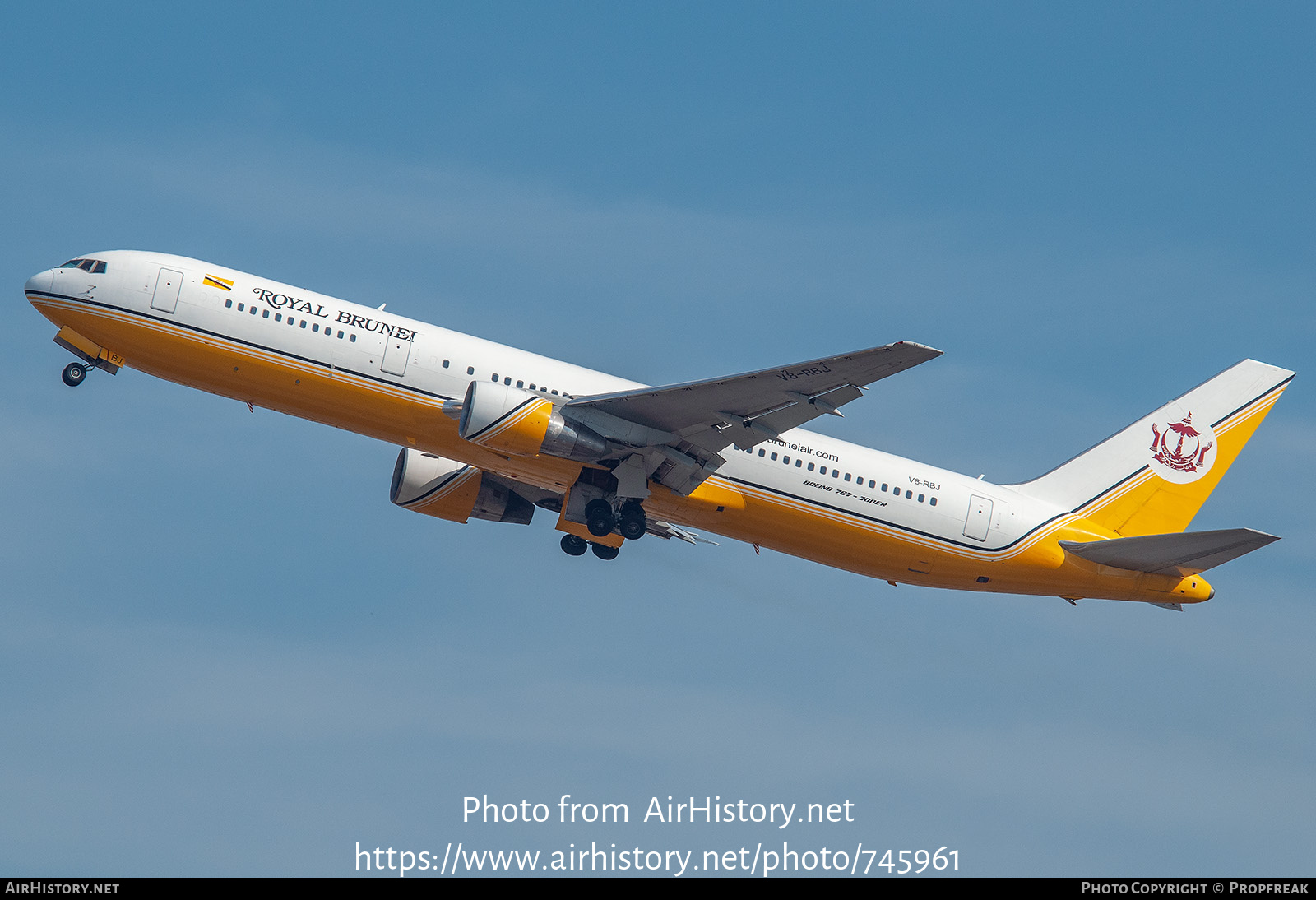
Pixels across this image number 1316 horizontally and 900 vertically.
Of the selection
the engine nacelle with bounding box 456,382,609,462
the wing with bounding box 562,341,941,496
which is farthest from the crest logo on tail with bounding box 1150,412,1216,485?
the engine nacelle with bounding box 456,382,609,462

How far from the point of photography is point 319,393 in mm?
37406

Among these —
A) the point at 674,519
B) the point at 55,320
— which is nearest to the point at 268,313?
the point at 55,320

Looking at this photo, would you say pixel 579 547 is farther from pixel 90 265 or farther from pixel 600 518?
pixel 90 265

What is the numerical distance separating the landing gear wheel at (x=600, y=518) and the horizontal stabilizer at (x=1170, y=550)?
46.2 feet

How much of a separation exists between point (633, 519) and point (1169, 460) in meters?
18.4

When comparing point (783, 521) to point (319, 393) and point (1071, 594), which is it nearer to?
point (1071, 594)

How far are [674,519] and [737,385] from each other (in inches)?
245

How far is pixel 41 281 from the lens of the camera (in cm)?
3847

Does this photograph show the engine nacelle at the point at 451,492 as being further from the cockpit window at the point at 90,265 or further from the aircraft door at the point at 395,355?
the cockpit window at the point at 90,265

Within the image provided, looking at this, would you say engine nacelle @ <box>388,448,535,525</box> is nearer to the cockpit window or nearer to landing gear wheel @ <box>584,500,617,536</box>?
landing gear wheel @ <box>584,500,617,536</box>

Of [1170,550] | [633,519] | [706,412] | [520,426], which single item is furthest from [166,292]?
[1170,550]

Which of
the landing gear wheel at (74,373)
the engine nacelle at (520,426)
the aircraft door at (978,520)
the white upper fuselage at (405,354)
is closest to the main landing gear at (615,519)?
the engine nacelle at (520,426)

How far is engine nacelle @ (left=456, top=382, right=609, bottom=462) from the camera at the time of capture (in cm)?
3591

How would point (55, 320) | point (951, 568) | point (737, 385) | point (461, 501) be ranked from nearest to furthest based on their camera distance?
point (737, 385) < point (55, 320) < point (951, 568) < point (461, 501)
